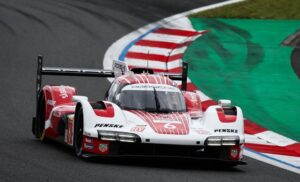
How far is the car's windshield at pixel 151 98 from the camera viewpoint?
516 inches

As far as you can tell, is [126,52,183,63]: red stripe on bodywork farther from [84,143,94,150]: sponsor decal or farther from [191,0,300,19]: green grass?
[84,143,94,150]: sponsor decal

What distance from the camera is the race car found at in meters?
12.1

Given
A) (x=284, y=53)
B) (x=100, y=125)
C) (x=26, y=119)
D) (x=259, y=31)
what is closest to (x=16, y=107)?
(x=26, y=119)

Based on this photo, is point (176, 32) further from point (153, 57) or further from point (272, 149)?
point (272, 149)

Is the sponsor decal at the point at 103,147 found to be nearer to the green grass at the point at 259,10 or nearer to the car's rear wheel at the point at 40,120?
the car's rear wheel at the point at 40,120

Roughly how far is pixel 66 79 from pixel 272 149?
745 cm

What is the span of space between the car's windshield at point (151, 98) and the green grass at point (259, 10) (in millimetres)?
13963

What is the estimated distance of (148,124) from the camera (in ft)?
40.4

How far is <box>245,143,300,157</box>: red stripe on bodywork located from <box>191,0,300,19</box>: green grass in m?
12.4

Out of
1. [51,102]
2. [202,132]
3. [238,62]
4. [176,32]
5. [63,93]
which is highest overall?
[176,32]

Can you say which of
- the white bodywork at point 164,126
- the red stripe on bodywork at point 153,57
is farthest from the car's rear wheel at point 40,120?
the red stripe on bodywork at point 153,57

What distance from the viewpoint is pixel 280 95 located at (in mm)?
19281

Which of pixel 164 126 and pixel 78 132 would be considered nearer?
pixel 164 126

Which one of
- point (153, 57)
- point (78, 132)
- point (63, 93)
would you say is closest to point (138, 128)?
point (78, 132)
